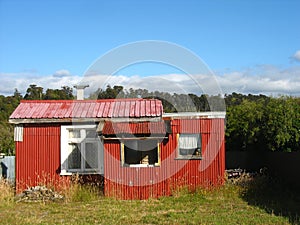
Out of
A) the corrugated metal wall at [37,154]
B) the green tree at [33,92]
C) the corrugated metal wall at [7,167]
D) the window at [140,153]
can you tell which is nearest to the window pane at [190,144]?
the window at [140,153]

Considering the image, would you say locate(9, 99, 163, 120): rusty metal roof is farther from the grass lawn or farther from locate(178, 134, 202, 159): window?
the grass lawn

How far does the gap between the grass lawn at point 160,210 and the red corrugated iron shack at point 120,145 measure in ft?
2.64

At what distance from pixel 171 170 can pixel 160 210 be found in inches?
127

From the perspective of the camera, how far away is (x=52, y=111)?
709 inches

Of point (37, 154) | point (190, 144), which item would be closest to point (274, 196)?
point (190, 144)

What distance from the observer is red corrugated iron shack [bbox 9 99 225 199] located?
15.6 m

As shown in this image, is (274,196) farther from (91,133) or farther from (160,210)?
(91,133)

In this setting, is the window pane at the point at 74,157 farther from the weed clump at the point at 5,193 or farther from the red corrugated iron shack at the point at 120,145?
the weed clump at the point at 5,193

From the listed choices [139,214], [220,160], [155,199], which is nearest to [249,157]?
[220,160]

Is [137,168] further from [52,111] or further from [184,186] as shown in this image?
[52,111]

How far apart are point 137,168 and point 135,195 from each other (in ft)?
3.18

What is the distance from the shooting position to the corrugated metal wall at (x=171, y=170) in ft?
50.9

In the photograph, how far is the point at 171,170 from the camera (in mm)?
15883

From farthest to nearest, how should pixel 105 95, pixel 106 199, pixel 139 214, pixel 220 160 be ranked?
pixel 105 95
pixel 220 160
pixel 106 199
pixel 139 214
